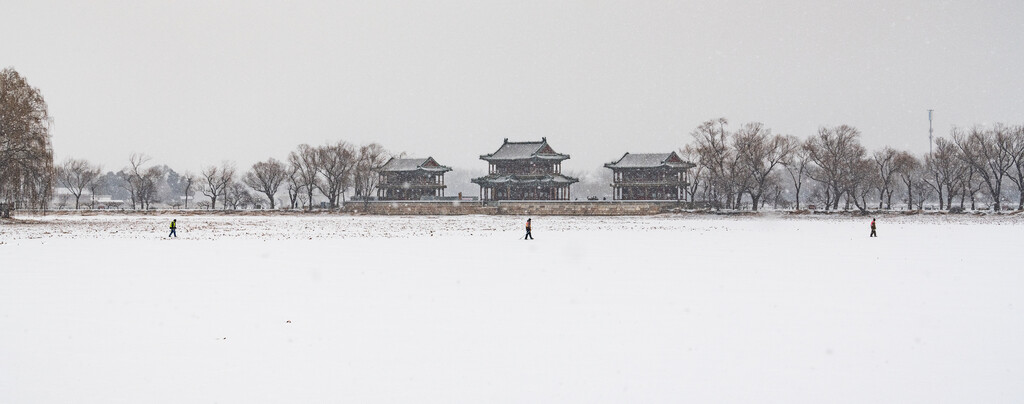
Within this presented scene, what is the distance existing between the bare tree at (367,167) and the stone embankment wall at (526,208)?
656 centimetres

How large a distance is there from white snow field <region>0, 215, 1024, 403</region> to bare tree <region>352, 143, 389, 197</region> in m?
68.8

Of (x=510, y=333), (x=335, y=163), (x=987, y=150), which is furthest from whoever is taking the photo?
(x=335, y=163)

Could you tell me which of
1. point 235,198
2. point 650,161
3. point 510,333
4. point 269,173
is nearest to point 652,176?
point 650,161

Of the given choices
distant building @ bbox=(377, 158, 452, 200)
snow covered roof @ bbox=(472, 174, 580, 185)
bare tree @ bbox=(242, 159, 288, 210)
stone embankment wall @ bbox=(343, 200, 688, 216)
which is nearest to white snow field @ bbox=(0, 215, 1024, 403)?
stone embankment wall @ bbox=(343, 200, 688, 216)

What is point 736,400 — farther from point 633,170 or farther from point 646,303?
point 633,170

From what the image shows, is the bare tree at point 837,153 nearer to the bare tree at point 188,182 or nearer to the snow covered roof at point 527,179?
the snow covered roof at point 527,179

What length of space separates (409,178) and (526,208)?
21.1m

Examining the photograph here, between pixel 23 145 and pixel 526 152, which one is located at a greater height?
pixel 526 152

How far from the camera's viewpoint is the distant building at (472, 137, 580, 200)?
79250 mm

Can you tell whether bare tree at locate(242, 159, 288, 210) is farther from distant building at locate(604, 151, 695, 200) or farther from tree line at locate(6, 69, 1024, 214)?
distant building at locate(604, 151, 695, 200)

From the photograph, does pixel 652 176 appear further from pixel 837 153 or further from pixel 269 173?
pixel 269 173

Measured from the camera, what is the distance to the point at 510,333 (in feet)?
28.7


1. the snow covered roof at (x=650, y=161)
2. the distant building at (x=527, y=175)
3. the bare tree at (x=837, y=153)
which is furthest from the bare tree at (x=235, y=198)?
the bare tree at (x=837, y=153)

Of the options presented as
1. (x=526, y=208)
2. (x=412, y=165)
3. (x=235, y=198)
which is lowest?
→ (x=526, y=208)
